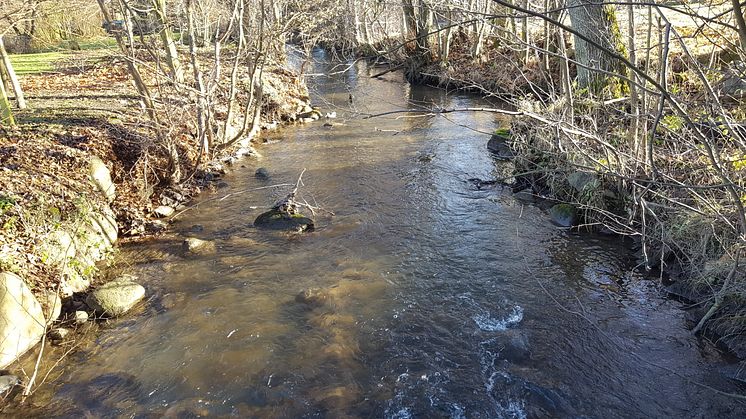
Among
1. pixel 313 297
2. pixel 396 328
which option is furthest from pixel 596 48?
pixel 313 297

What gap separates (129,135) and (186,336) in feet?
17.7

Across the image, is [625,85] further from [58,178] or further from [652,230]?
[58,178]

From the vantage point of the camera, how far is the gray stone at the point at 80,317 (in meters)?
6.06

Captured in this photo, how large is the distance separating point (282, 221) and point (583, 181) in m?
5.01

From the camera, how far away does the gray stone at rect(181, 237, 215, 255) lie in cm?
768

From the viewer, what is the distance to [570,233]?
800cm

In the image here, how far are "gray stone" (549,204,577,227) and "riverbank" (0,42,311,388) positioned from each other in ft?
20.9

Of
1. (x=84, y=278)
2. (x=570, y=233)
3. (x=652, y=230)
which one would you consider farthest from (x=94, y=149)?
(x=652, y=230)

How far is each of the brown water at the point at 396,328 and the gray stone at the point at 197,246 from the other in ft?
0.54

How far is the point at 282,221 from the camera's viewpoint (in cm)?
847

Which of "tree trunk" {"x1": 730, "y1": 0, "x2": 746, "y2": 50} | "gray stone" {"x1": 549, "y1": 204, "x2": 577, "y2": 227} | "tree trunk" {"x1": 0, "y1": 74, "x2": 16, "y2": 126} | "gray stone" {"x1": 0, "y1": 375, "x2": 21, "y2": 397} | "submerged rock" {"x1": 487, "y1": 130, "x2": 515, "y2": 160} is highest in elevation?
"tree trunk" {"x1": 730, "y1": 0, "x2": 746, "y2": 50}

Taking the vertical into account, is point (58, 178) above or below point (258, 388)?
above

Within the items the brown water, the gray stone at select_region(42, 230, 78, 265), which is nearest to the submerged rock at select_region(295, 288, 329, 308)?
the brown water

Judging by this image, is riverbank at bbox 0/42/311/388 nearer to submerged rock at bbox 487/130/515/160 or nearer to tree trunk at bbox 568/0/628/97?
submerged rock at bbox 487/130/515/160
